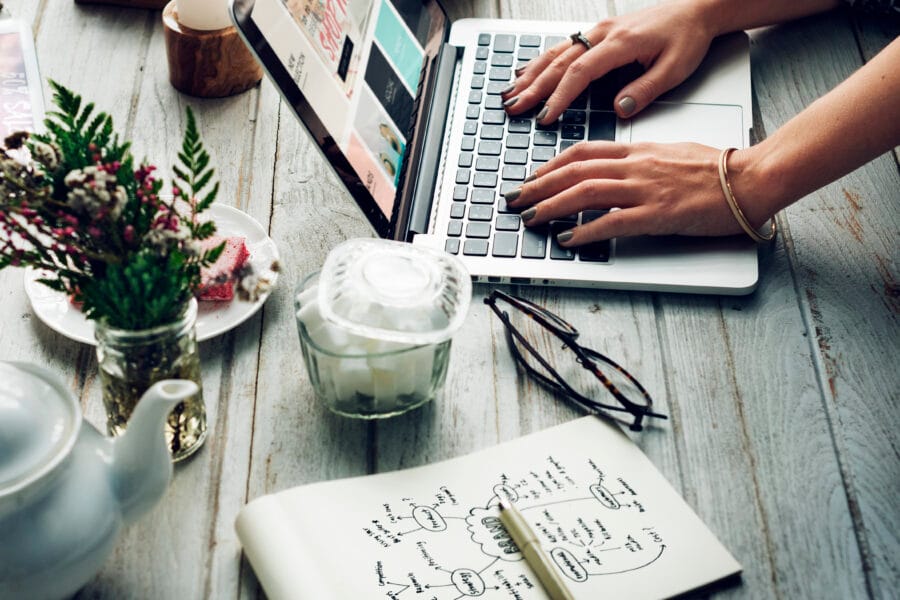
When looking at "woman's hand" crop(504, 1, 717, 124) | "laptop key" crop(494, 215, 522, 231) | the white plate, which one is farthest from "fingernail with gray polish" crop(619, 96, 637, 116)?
the white plate

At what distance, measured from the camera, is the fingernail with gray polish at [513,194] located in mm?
1010

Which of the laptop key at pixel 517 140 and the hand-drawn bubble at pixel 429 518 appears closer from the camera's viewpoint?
the hand-drawn bubble at pixel 429 518

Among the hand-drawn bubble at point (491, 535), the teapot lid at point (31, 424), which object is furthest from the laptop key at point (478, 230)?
the teapot lid at point (31, 424)

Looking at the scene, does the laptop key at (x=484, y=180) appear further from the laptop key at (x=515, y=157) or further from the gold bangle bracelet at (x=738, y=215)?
the gold bangle bracelet at (x=738, y=215)

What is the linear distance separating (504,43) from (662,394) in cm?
55

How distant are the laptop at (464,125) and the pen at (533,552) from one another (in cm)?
28

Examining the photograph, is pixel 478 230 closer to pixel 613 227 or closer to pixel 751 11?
pixel 613 227

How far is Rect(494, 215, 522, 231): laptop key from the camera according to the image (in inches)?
39.1

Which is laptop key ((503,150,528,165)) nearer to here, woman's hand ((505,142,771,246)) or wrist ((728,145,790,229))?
woman's hand ((505,142,771,246))

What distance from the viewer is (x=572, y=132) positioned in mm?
1118

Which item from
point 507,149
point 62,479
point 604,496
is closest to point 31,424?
point 62,479

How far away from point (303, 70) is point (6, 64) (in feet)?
1.51

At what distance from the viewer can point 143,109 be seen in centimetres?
113

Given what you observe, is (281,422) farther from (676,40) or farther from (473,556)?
(676,40)
